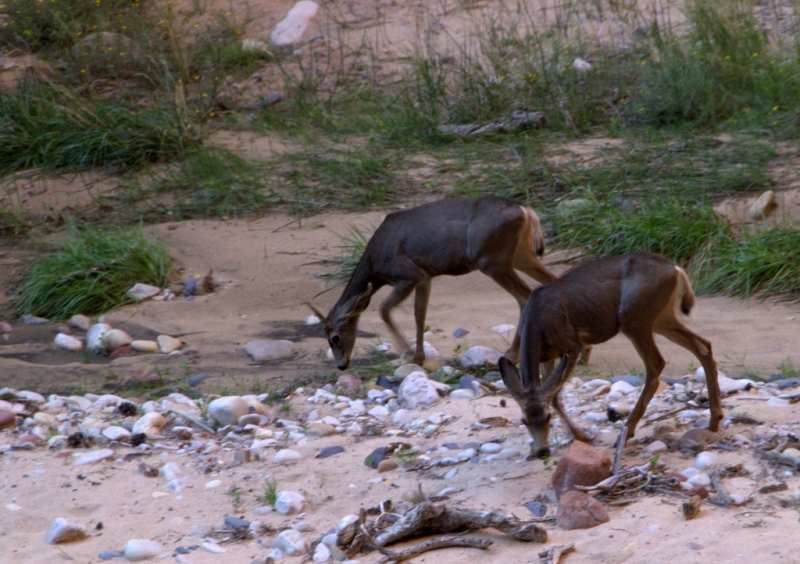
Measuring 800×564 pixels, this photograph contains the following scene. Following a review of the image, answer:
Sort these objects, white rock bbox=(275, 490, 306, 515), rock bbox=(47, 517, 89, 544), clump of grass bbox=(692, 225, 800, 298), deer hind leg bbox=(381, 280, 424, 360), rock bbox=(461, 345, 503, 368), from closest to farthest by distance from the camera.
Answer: rock bbox=(47, 517, 89, 544) < white rock bbox=(275, 490, 306, 515) < rock bbox=(461, 345, 503, 368) < deer hind leg bbox=(381, 280, 424, 360) < clump of grass bbox=(692, 225, 800, 298)

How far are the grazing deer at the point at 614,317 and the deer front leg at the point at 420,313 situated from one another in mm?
1853

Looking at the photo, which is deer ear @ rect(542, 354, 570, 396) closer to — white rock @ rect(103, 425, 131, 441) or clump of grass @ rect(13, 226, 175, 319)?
white rock @ rect(103, 425, 131, 441)

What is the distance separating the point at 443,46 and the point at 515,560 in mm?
11344

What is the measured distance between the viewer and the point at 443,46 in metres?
13.9

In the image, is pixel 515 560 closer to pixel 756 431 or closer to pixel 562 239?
pixel 756 431

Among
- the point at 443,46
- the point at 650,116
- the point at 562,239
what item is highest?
the point at 443,46

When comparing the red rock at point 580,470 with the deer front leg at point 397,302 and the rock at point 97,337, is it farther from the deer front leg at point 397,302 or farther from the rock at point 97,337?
the rock at point 97,337

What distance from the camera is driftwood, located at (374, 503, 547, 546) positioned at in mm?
Answer: 3768

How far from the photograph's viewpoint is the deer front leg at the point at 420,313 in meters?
6.79

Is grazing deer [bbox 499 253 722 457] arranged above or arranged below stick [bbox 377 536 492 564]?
above

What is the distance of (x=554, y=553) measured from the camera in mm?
3479

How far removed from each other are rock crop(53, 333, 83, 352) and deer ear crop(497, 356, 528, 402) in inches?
184

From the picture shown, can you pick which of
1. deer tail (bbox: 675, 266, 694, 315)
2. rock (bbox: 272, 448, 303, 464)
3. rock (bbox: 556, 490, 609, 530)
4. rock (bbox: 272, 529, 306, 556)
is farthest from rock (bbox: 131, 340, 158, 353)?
rock (bbox: 556, 490, 609, 530)

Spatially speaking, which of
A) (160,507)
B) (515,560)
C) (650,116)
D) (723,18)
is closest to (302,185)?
(650,116)
